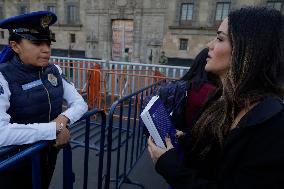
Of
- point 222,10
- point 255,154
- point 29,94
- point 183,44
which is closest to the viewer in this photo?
point 255,154

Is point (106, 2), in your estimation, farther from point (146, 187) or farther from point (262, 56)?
point (262, 56)

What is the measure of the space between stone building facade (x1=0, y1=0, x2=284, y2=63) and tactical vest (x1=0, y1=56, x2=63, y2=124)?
18.0 metres

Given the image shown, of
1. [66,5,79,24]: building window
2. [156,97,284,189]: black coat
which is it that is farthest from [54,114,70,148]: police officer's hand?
[66,5,79,24]: building window

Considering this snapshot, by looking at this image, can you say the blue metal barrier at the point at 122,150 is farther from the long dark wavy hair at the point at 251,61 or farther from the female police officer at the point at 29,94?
the long dark wavy hair at the point at 251,61

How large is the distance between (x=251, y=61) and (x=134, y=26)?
20234 mm

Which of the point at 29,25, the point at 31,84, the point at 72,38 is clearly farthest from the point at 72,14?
the point at 31,84

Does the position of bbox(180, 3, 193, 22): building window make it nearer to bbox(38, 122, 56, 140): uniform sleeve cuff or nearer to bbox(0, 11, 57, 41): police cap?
bbox(0, 11, 57, 41): police cap

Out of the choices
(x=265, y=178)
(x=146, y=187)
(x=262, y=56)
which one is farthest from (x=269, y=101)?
(x=146, y=187)

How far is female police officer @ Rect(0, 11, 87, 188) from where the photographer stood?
1.63 metres

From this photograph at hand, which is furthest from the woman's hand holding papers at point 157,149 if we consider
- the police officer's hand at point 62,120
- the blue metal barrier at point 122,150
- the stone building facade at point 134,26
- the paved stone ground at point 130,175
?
the stone building facade at point 134,26

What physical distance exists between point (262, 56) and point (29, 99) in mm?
1614

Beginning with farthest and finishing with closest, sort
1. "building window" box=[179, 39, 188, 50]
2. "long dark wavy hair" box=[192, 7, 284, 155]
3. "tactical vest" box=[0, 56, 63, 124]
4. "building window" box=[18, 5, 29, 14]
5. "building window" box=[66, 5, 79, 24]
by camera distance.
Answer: "building window" box=[18, 5, 29, 14], "building window" box=[66, 5, 79, 24], "building window" box=[179, 39, 188, 50], "tactical vest" box=[0, 56, 63, 124], "long dark wavy hair" box=[192, 7, 284, 155]

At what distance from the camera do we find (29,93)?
1.85 meters

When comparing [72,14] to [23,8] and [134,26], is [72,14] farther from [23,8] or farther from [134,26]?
[134,26]
